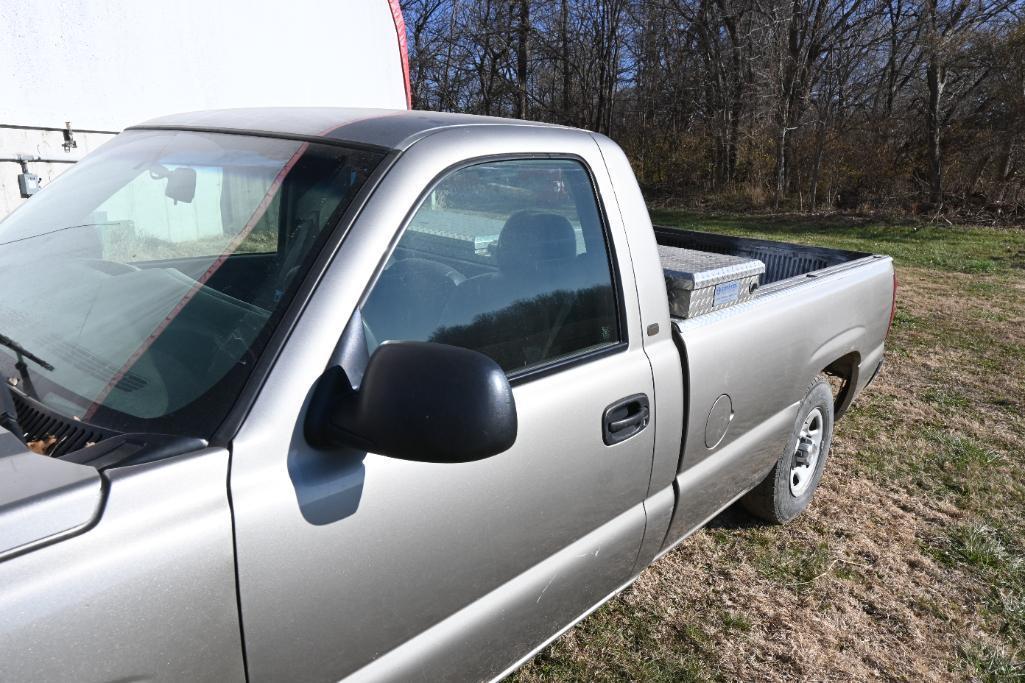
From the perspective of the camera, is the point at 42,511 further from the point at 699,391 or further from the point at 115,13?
the point at 115,13

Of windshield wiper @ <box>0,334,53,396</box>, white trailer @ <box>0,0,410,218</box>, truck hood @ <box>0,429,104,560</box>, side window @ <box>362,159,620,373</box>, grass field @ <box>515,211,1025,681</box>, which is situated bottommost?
grass field @ <box>515,211,1025,681</box>

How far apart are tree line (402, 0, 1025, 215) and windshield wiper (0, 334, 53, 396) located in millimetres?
19213

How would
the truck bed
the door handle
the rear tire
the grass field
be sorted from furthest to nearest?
the truck bed < the rear tire < the grass field < the door handle

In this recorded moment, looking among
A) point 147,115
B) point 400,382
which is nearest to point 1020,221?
point 147,115

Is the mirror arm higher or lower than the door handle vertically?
higher

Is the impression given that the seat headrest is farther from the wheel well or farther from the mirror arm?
the wheel well

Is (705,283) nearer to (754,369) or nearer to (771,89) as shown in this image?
(754,369)

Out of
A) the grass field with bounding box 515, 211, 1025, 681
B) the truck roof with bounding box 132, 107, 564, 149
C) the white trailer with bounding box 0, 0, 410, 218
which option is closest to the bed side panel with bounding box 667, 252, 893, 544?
the grass field with bounding box 515, 211, 1025, 681

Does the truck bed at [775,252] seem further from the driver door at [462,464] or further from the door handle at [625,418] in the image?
the driver door at [462,464]

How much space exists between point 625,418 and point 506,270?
1.85 feet

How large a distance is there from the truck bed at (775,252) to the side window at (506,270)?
215cm

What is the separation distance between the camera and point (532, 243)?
2.13m

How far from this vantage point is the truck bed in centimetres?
409

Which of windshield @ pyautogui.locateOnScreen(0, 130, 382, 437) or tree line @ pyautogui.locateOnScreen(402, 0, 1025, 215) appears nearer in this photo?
windshield @ pyautogui.locateOnScreen(0, 130, 382, 437)
